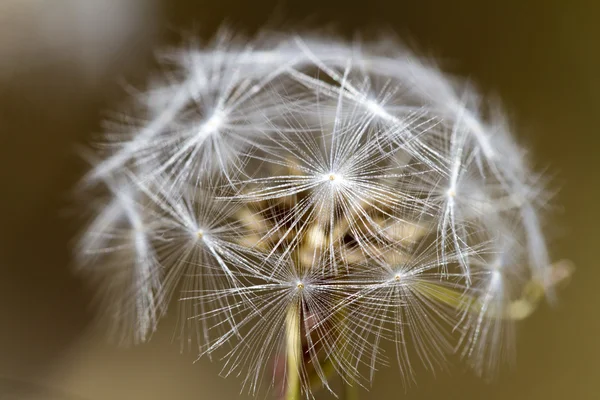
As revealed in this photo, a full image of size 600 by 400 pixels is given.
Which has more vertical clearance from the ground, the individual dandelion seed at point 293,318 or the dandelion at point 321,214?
A: the dandelion at point 321,214

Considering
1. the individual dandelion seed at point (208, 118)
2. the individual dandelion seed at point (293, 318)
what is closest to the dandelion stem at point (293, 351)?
the individual dandelion seed at point (293, 318)

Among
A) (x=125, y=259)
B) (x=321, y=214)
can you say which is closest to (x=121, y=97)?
(x=125, y=259)

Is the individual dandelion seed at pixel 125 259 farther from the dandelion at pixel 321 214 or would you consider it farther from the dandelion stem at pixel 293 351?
the dandelion stem at pixel 293 351

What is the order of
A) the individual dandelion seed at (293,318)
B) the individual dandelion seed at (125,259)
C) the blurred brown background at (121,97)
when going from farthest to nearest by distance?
the blurred brown background at (121,97), the individual dandelion seed at (125,259), the individual dandelion seed at (293,318)

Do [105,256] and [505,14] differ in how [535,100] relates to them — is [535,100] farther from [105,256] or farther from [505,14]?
[105,256]

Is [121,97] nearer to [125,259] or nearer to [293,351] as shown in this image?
[125,259]

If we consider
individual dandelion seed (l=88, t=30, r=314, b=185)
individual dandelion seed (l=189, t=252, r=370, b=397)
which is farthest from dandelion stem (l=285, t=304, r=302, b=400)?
individual dandelion seed (l=88, t=30, r=314, b=185)

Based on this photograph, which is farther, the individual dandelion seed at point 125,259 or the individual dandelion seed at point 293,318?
the individual dandelion seed at point 125,259
